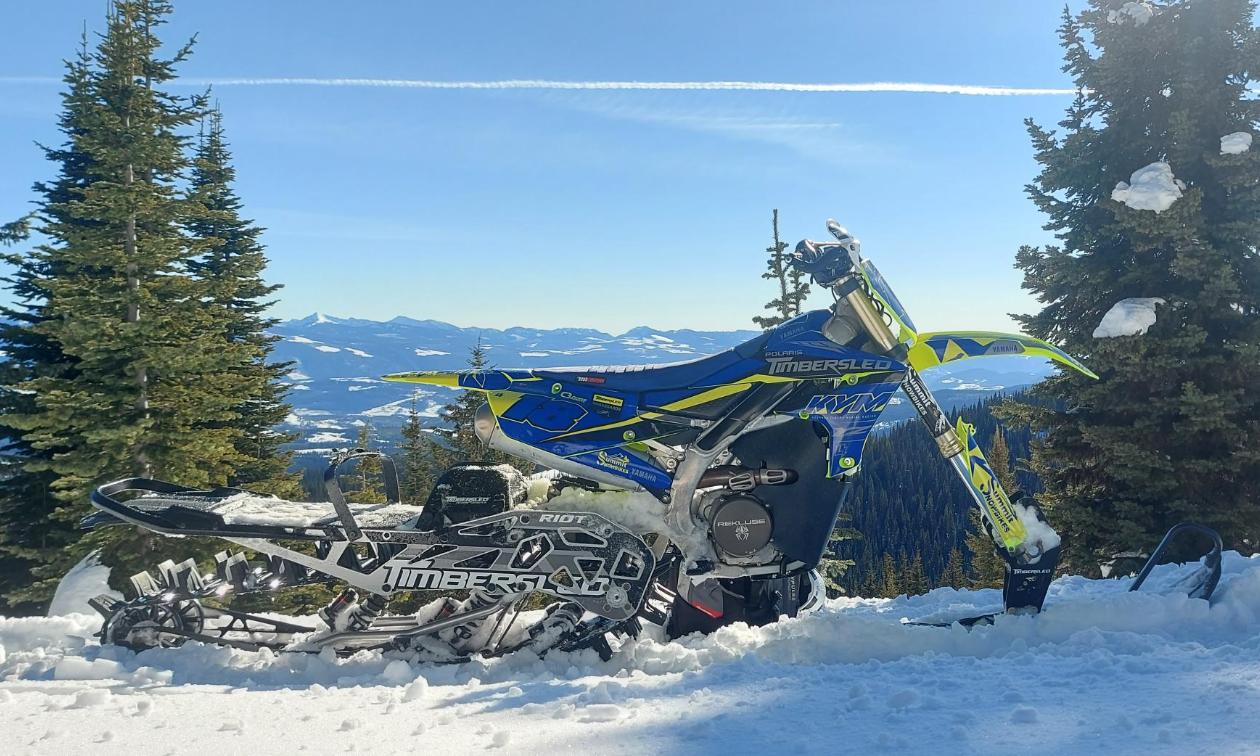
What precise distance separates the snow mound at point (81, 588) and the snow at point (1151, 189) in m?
12.7

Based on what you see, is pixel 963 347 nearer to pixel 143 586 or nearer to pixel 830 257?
pixel 830 257

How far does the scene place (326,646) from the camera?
4.34 metres

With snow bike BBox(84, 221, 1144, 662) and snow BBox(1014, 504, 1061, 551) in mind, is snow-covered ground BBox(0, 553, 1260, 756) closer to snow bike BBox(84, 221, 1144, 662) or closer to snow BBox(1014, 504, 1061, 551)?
snow bike BBox(84, 221, 1144, 662)

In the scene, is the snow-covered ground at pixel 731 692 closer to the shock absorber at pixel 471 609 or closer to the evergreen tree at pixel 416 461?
the shock absorber at pixel 471 609

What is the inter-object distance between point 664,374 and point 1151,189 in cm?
744

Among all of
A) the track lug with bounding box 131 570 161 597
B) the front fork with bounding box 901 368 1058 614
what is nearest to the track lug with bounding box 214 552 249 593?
the track lug with bounding box 131 570 161 597

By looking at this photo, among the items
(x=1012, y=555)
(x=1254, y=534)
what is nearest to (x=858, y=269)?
(x=1012, y=555)

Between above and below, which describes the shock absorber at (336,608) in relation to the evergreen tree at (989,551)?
above

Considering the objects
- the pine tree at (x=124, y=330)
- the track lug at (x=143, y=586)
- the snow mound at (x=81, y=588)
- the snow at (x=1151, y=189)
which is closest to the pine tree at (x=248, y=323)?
the pine tree at (x=124, y=330)

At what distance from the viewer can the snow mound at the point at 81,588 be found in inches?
323

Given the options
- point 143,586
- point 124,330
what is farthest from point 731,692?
point 124,330

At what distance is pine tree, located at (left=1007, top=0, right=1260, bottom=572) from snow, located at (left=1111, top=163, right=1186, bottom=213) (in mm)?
58

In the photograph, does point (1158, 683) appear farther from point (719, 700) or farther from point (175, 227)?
point (175, 227)

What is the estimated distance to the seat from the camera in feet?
15.7
